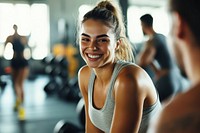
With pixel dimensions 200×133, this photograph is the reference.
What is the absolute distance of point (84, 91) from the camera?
1.62m

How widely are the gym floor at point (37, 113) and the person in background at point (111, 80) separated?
2.45 meters

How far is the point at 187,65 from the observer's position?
70 centimetres

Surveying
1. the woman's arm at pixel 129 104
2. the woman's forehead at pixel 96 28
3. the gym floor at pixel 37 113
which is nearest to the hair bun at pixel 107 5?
the woman's forehead at pixel 96 28

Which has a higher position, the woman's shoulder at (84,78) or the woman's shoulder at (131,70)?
the woman's shoulder at (131,70)

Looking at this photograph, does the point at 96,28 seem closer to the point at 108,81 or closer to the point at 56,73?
the point at 108,81

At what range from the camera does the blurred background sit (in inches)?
183

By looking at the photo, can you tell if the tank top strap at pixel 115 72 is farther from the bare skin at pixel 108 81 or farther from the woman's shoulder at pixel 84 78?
the woman's shoulder at pixel 84 78

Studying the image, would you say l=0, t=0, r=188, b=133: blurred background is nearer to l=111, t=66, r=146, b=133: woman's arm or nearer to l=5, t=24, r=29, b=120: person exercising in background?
l=5, t=24, r=29, b=120: person exercising in background

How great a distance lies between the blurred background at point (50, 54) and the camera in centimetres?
464

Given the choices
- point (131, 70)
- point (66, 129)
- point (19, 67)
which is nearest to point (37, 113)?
Result: point (19, 67)

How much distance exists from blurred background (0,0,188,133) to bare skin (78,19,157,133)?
248cm

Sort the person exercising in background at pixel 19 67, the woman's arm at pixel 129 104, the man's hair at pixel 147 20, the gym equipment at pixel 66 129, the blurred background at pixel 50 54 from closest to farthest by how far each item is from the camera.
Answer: the woman's arm at pixel 129 104
the gym equipment at pixel 66 129
the man's hair at pixel 147 20
the person exercising in background at pixel 19 67
the blurred background at pixel 50 54

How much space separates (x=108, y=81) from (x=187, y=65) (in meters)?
0.77

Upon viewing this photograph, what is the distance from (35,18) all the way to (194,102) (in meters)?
8.85
